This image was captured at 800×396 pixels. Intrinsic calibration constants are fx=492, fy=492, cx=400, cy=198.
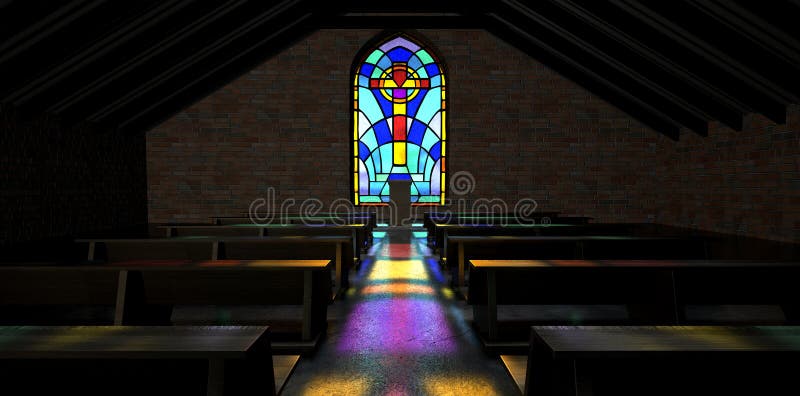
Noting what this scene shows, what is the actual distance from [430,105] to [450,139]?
0.81 meters

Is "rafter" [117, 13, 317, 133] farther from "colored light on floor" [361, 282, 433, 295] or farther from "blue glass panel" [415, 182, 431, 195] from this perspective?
"colored light on floor" [361, 282, 433, 295]

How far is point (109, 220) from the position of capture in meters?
7.95

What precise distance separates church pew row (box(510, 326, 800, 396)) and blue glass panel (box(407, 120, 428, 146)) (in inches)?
341

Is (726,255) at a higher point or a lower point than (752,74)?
lower

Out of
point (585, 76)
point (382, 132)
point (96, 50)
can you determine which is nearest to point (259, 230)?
point (96, 50)

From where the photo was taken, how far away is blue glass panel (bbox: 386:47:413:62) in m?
9.84

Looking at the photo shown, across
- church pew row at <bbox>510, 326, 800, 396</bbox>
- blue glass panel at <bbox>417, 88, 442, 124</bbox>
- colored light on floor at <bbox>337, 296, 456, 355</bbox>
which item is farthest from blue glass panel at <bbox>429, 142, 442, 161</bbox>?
church pew row at <bbox>510, 326, 800, 396</bbox>

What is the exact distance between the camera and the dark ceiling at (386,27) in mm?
4623

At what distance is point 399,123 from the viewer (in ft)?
32.4

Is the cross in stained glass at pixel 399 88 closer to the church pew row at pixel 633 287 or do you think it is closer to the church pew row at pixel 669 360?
the church pew row at pixel 633 287

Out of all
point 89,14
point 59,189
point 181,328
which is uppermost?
point 89,14

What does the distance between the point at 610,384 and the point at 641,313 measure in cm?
152

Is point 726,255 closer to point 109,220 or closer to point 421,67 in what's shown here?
point 421,67

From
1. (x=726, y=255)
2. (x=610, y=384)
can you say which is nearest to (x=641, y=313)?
(x=610, y=384)
